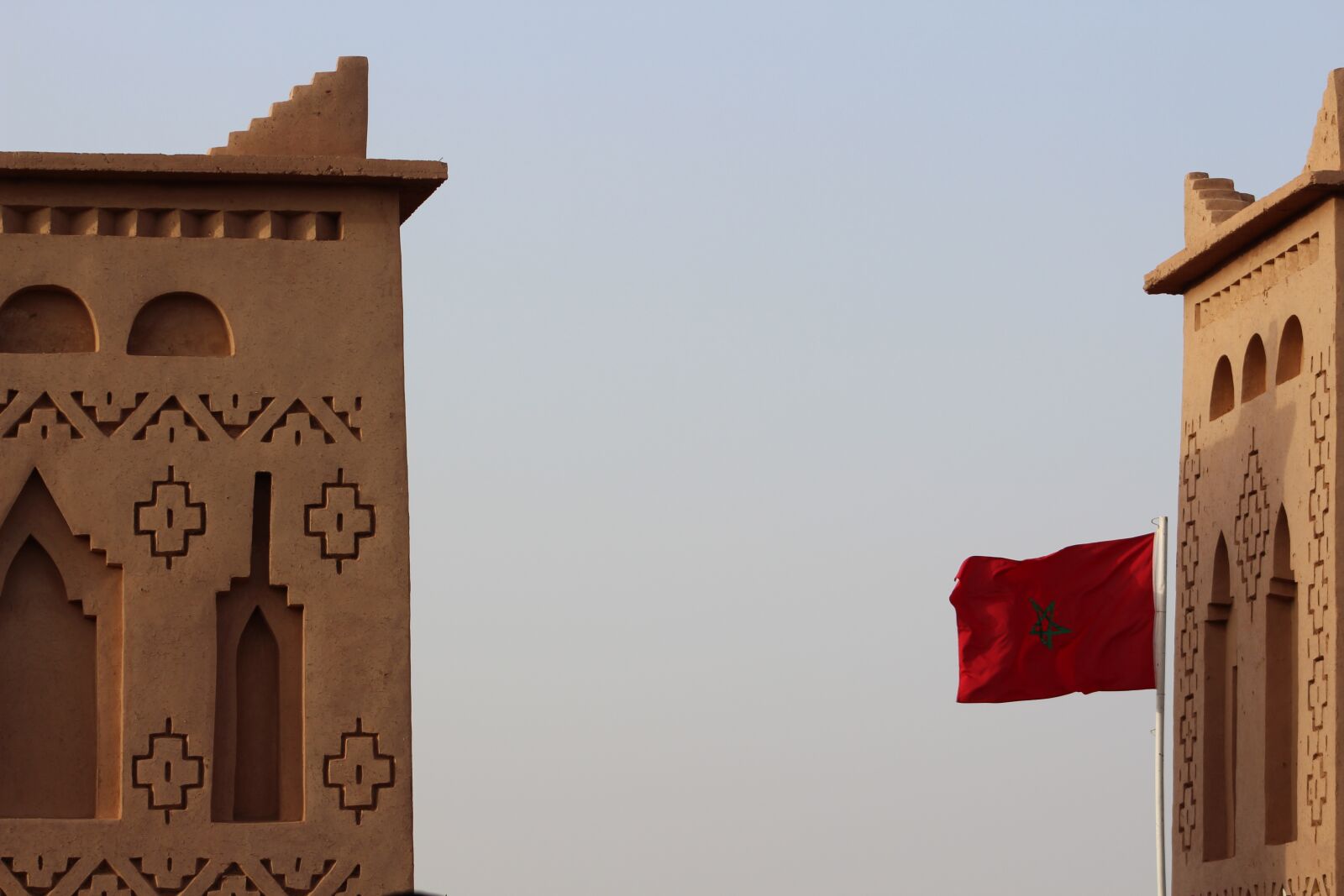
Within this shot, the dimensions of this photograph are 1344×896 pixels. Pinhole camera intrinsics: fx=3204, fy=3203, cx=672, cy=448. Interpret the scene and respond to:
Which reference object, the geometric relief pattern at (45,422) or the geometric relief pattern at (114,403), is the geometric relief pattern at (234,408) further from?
the geometric relief pattern at (45,422)

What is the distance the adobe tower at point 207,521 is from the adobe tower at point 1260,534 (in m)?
6.07

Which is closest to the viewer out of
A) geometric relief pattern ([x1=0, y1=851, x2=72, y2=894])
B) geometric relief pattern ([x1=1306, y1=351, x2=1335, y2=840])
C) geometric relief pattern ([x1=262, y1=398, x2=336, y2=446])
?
geometric relief pattern ([x1=0, y1=851, x2=72, y2=894])

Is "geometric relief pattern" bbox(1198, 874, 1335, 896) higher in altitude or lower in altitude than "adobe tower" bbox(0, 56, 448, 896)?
lower

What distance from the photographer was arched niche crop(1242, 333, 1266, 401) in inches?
901

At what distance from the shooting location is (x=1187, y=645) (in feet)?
78.3

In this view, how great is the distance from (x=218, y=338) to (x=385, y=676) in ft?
7.93

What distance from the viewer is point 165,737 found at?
19781mm

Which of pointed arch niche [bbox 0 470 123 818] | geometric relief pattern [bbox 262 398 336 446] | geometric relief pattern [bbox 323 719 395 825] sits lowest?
geometric relief pattern [bbox 323 719 395 825]

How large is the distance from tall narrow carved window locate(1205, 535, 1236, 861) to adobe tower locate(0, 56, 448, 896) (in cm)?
653

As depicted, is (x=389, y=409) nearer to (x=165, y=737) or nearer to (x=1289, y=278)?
(x=165, y=737)

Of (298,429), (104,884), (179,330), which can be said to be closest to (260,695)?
(104,884)

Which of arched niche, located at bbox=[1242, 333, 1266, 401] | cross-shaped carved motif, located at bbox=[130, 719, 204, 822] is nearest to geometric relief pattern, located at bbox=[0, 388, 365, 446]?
cross-shaped carved motif, located at bbox=[130, 719, 204, 822]

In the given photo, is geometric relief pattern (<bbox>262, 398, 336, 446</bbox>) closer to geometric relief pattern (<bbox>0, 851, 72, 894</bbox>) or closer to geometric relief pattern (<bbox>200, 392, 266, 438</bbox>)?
geometric relief pattern (<bbox>200, 392, 266, 438</bbox>)

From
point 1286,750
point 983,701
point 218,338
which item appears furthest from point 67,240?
point 1286,750
